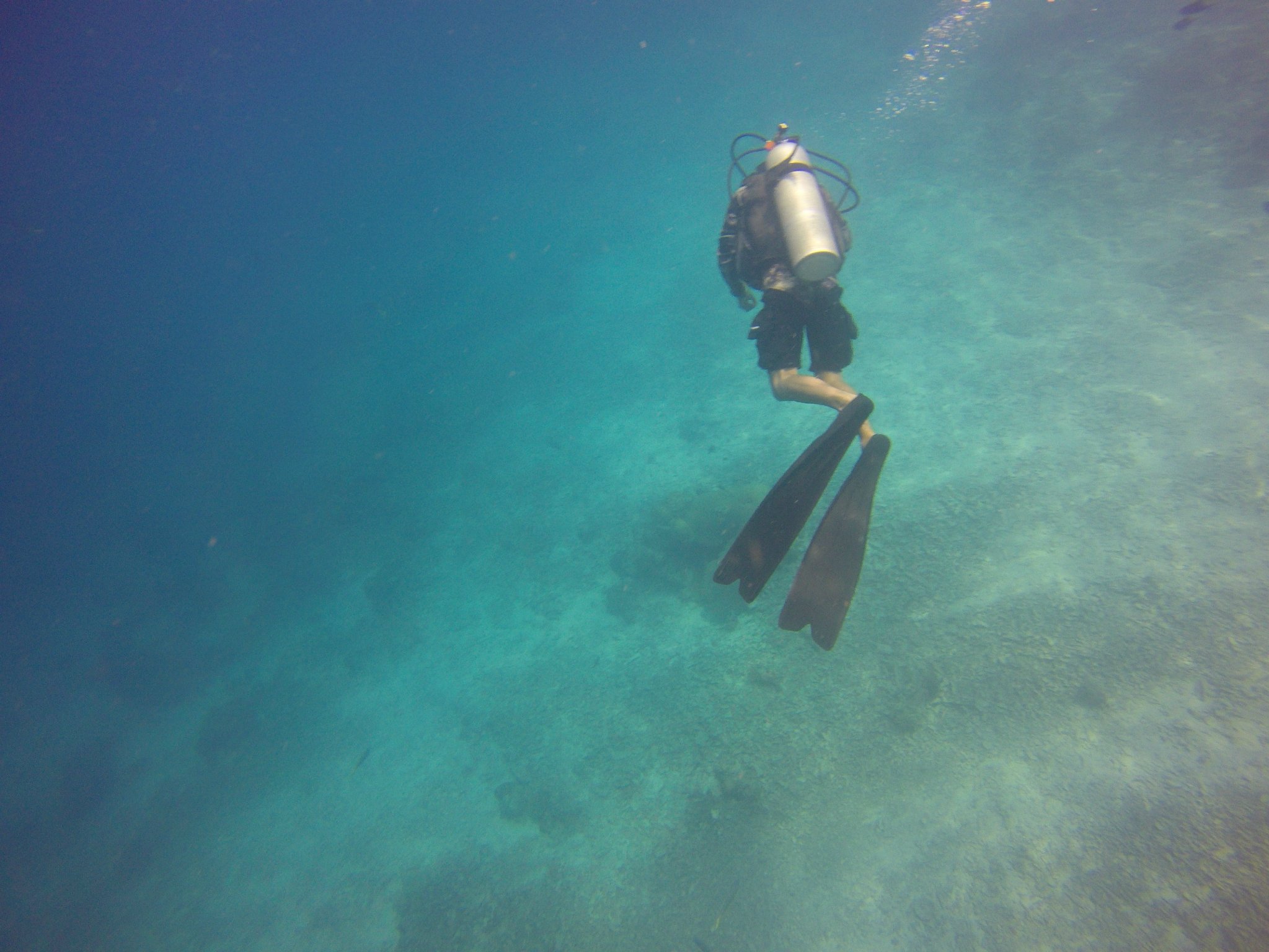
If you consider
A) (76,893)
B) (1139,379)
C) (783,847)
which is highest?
(1139,379)

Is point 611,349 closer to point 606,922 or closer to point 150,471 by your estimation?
point 606,922

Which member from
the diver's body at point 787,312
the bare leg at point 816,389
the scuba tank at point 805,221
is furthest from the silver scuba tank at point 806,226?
the bare leg at point 816,389

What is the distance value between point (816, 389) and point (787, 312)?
74 cm

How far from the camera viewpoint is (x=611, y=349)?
12.9 m

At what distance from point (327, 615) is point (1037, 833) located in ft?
40.6

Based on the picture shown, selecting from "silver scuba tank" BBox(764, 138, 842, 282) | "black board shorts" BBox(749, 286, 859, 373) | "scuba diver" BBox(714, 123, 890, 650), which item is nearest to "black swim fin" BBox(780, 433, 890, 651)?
"scuba diver" BBox(714, 123, 890, 650)

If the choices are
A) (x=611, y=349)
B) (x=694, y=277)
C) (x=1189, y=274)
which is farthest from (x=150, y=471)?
(x=1189, y=274)

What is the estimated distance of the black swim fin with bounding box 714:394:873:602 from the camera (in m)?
3.56

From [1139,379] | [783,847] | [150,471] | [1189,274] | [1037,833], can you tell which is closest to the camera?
[1037,833]

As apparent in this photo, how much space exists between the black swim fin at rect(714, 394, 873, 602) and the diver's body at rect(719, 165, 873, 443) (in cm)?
42

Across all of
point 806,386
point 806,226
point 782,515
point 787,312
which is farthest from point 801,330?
point 782,515

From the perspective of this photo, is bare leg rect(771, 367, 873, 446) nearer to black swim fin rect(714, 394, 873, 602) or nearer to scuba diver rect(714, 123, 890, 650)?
scuba diver rect(714, 123, 890, 650)

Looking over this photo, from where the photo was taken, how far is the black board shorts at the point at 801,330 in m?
4.05

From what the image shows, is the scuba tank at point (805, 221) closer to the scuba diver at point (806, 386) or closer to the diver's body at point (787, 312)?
the scuba diver at point (806, 386)
